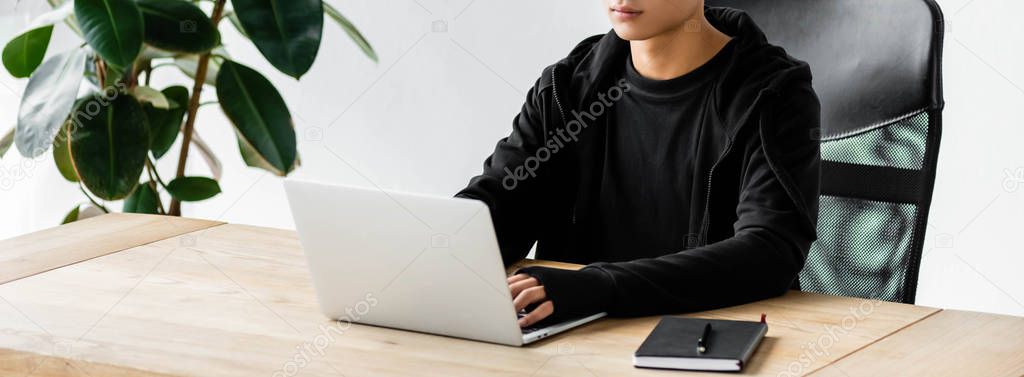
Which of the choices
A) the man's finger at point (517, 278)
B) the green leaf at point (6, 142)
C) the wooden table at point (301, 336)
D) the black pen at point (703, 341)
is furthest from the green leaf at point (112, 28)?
the black pen at point (703, 341)

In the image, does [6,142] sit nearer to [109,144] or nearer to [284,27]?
[109,144]

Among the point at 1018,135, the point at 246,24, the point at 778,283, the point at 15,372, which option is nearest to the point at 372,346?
the point at 15,372

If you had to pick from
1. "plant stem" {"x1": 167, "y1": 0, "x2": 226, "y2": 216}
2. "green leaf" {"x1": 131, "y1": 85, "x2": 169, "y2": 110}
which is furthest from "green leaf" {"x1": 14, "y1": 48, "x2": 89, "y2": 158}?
"plant stem" {"x1": 167, "y1": 0, "x2": 226, "y2": 216}

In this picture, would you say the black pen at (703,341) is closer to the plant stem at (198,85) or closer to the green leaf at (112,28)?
the green leaf at (112,28)

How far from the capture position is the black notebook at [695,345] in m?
1.11

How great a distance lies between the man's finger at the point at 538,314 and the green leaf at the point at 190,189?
1674mm

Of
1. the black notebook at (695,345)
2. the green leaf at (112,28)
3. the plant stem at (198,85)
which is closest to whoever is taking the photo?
the black notebook at (695,345)

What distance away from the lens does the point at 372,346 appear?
1.20 m

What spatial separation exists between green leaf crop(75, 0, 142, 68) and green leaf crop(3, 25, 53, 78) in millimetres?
385

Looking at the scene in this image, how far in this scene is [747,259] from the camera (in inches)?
54.4

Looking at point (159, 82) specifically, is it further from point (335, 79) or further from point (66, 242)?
point (66, 242)

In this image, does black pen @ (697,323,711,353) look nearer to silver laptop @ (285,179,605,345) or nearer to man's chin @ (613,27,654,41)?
silver laptop @ (285,179,605,345)

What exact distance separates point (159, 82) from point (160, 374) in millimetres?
2562

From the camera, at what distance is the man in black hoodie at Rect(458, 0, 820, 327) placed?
137 cm
